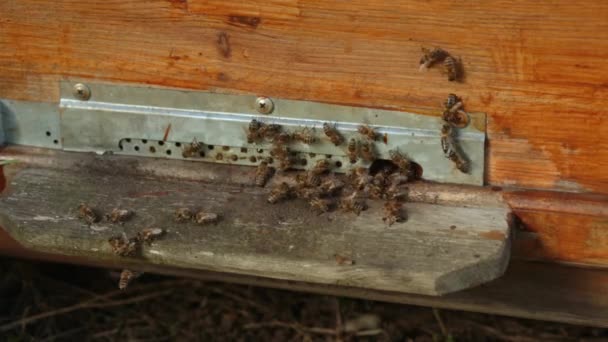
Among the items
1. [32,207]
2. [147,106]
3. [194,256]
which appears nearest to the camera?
[194,256]

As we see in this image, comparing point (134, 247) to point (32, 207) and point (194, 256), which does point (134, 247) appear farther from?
point (32, 207)

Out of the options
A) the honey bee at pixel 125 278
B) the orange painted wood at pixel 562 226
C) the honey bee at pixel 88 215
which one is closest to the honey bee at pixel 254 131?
the honey bee at pixel 88 215

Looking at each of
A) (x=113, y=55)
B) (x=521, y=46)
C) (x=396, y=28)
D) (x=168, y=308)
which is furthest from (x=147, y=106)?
(x=168, y=308)

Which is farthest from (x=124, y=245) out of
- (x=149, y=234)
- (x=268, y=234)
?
(x=268, y=234)

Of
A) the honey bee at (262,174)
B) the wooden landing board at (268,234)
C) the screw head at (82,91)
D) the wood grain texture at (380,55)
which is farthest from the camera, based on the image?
the screw head at (82,91)

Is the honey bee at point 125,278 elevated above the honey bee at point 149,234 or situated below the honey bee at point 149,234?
below

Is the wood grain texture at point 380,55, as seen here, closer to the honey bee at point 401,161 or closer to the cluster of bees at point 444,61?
the cluster of bees at point 444,61

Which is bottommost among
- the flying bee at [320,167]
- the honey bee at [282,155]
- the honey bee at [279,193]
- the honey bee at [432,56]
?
the honey bee at [279,193]
